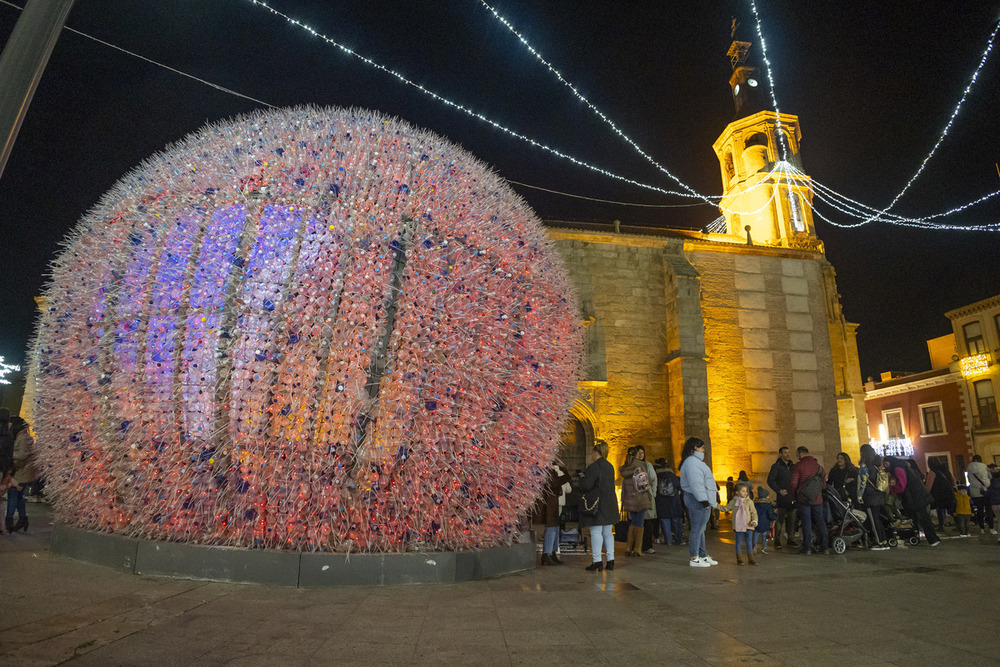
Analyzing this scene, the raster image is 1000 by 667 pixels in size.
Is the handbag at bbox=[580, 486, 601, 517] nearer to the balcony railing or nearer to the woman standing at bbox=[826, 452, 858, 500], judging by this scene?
the woman standing at bbox=[826, 452, 858, 500]

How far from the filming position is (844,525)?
7.60 meters

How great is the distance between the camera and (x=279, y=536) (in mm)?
4219

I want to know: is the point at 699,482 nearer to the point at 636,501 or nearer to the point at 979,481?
the point at 636,501

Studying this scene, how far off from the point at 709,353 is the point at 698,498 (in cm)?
1245

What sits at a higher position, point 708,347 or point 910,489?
point 708,347

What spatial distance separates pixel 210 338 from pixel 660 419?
1447 centimetres

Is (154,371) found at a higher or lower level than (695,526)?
higher

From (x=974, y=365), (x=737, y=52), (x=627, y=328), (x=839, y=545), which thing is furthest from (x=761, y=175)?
(x=839, y=545)

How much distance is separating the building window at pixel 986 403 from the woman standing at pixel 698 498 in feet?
90.7

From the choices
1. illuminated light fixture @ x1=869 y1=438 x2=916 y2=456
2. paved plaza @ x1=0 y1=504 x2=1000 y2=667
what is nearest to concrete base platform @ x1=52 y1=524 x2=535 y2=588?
paved plaza @ x1=0 y1=504 x2=1000 y2=667

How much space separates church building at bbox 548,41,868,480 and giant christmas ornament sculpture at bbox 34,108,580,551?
11281 millimetres

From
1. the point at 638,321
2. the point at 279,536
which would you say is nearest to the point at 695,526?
the point at 279,536

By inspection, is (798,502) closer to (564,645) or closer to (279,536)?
(564,645)

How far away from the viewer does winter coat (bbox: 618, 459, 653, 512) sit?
7375mm
